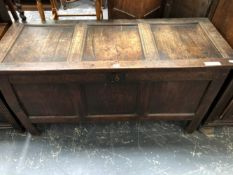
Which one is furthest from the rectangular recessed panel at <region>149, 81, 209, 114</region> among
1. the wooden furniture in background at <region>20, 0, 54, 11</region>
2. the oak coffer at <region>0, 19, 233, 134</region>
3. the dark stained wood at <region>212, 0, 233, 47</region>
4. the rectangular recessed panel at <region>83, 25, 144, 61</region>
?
the wooden furniture in background at <region>20, 0, 54, 11</region>

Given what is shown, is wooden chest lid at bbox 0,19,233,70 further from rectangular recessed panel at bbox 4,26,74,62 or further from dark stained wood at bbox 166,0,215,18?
dark stained wood at bbox 166,0,215,18

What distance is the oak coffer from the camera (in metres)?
1.07

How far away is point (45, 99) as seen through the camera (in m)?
1.25

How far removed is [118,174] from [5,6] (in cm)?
147

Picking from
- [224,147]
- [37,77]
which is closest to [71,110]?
[37,77]

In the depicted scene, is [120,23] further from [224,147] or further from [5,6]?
[224,147]

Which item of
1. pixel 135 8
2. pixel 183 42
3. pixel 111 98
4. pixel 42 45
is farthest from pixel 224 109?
pixel 42 45

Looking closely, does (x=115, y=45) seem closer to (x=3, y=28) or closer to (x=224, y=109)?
(x=3, y=28)

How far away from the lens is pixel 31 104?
129cm

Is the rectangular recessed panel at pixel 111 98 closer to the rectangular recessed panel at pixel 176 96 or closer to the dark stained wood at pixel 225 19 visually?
the rectangular recessed panel at pixel 176 96

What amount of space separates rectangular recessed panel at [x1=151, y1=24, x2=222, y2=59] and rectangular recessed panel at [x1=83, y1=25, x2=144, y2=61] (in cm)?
15

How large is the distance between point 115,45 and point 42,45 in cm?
49

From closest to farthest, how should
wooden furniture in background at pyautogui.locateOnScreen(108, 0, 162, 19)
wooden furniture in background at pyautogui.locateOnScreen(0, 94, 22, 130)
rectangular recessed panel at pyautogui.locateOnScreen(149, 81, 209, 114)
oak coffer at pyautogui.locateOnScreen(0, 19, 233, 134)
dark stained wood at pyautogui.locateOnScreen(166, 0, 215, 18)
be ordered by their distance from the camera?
1. oak coffer at pyautogui.locateOnScreen(0, 19, 233, 134)
2. rectangular recessed panel at pyautogui.locateOnScreen(149, 81, 209, 114)
3. wooden furniture in background at pyautogui.locateOnScreen(0, 94, 22, 130)
4. dark stained wood at pyautogui.locateOnScreen(166, 0, 215, 18)
5. wooden furniture in background at pyautogui.locateOnScreen(108, 0, 162, 19)

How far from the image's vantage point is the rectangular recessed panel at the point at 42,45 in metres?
1.11
